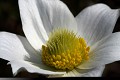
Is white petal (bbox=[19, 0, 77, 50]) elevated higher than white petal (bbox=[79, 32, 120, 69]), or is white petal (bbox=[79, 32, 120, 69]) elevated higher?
white petal (bbox=[19, 0, 77, 50])

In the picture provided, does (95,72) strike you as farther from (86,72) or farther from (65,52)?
(65,52)

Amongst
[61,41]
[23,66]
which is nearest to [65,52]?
[61,41]

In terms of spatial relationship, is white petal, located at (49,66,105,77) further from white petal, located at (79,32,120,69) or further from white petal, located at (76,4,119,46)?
white petal, located at (76,4,119,46)

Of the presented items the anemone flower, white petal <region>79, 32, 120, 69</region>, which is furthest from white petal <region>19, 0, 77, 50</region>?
white petal <region>79, 32, 120, 69</region>

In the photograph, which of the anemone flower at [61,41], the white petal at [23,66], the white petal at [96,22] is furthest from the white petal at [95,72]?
the white petal at [96,22]

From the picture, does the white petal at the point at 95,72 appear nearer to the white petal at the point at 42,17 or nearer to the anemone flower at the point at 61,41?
the anemone flower at the point at 61,41

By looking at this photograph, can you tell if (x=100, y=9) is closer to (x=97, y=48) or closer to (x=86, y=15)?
(x=86, y=15)
